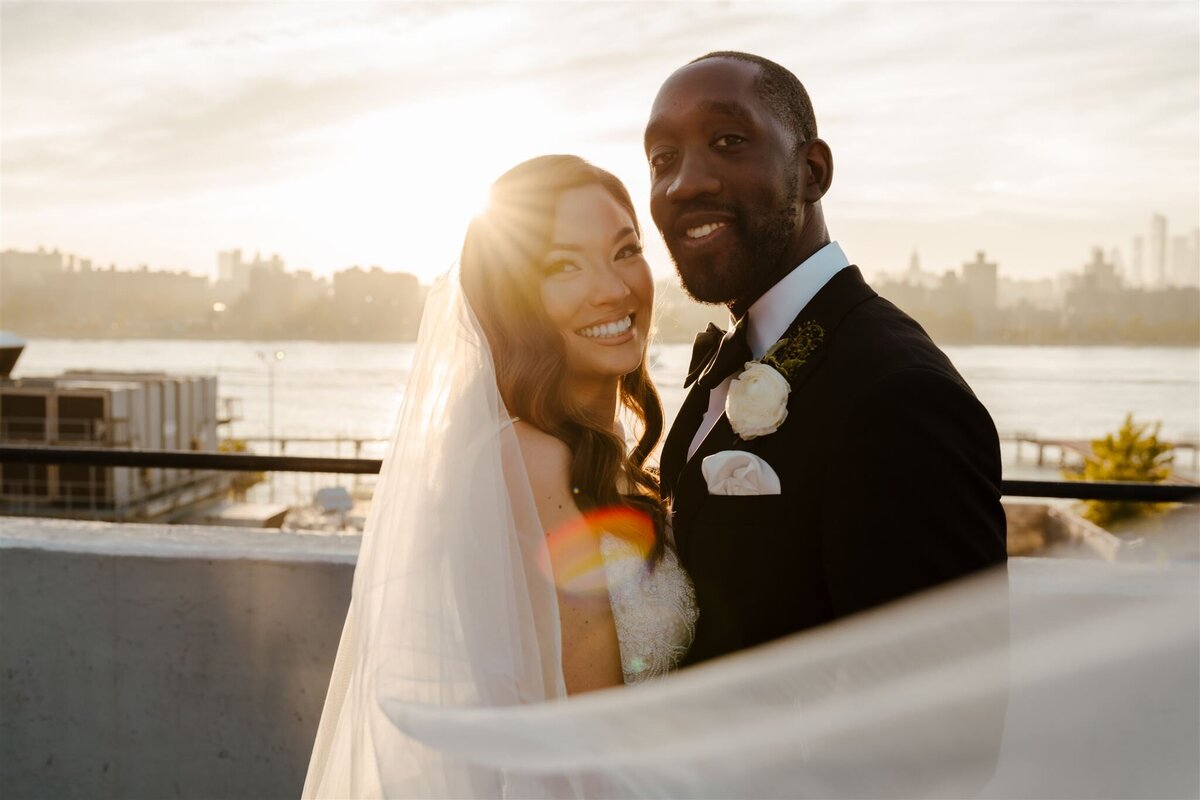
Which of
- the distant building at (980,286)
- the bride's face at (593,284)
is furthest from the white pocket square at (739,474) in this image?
the distant building at (980,286)

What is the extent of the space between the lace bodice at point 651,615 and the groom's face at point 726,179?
0.67 meters

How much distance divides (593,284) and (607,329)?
0.44 ft

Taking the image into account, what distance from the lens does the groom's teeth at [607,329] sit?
260 cm

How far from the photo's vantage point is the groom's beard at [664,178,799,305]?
6.75 ft

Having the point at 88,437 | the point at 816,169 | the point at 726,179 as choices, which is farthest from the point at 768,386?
the point at 88,437

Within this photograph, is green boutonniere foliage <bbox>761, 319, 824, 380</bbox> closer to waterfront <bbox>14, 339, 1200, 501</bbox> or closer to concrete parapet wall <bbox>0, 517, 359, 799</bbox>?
concrete parapet wall <bbox>0, 517, 359, 799</bbox>

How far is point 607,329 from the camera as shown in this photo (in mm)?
2623

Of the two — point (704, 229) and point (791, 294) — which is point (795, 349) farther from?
point (704, 229)

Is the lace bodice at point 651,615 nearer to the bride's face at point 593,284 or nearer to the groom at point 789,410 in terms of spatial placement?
the groom at point 789,410

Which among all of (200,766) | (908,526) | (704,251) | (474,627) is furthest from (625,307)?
(200,766)

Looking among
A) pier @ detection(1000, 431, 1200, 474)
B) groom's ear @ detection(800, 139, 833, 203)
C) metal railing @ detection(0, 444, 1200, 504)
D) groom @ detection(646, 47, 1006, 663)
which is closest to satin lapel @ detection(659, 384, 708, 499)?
groom @ detection(646, 47, 1006, 663)

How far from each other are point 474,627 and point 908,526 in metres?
0.95

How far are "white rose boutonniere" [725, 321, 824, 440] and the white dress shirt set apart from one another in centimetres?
11

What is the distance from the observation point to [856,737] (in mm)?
1641
